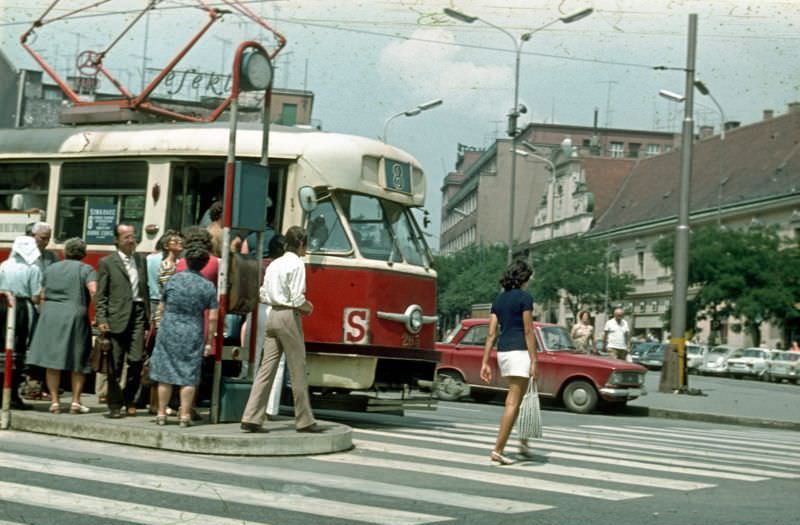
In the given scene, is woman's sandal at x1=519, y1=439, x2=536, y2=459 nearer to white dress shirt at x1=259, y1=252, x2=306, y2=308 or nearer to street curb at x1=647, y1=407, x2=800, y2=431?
white dress shirt at x1=259, y1=252, x2=306, y2=308

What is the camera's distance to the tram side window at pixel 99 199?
1411cm

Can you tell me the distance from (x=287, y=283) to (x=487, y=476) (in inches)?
101

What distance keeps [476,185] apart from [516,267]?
347 ft

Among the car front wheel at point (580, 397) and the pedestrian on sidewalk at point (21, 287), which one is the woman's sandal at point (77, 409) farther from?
the car front wheel at point (580, 397)

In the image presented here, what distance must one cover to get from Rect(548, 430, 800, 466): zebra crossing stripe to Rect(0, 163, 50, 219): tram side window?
6347mm

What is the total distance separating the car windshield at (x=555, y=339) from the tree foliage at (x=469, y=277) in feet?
162

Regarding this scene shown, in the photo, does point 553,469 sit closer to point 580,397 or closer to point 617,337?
point 580,397

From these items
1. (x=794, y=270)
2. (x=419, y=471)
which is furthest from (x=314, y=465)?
(x=794, y=270)

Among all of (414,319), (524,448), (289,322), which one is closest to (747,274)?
(414,319)

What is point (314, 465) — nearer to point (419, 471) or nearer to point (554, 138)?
point (419, 471)

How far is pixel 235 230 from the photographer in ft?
39.0

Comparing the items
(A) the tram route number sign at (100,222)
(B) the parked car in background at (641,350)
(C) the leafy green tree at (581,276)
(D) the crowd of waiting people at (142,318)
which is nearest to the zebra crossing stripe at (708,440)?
(D) the crowd of waiting people at (142,318)

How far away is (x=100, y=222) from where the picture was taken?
46.8 ft

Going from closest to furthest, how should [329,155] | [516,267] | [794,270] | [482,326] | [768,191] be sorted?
[516,267] < [329,155] < [482,326] < [794,270] < [768,191]
